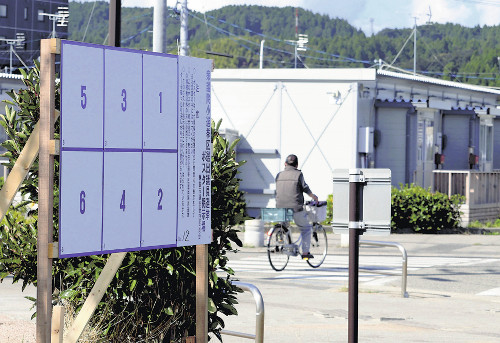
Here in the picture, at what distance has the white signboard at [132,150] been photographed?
19.8 ft

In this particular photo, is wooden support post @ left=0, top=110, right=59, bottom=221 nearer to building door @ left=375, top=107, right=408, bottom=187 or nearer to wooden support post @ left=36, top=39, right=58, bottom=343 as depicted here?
wooden support post @ left=36, top=39, right=58, bottom=343

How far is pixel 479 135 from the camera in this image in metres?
36.4

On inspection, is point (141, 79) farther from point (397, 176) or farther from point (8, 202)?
point (397, 176)

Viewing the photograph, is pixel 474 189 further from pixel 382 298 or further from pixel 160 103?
pixel 160 103

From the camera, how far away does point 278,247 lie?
17.0 meters

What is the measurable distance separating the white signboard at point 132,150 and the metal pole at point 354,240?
4.39 feet

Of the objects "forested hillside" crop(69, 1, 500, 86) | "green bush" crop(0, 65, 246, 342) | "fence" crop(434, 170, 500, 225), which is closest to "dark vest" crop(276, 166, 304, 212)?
"green bush" crop(0, 65, 246, 342)

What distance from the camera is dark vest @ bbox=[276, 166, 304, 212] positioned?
56.0 feet

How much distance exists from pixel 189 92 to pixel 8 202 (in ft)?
4.98

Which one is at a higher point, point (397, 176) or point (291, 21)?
point (291, 21)

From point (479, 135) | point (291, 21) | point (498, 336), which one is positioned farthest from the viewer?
point (291, 21)

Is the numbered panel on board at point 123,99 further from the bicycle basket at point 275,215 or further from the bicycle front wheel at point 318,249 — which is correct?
the bicycle front wheel at point 318,249

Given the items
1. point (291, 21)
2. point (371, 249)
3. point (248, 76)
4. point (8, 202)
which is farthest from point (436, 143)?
point (291, 21)

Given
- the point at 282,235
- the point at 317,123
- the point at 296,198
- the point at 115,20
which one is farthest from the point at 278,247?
the point at 317,123
